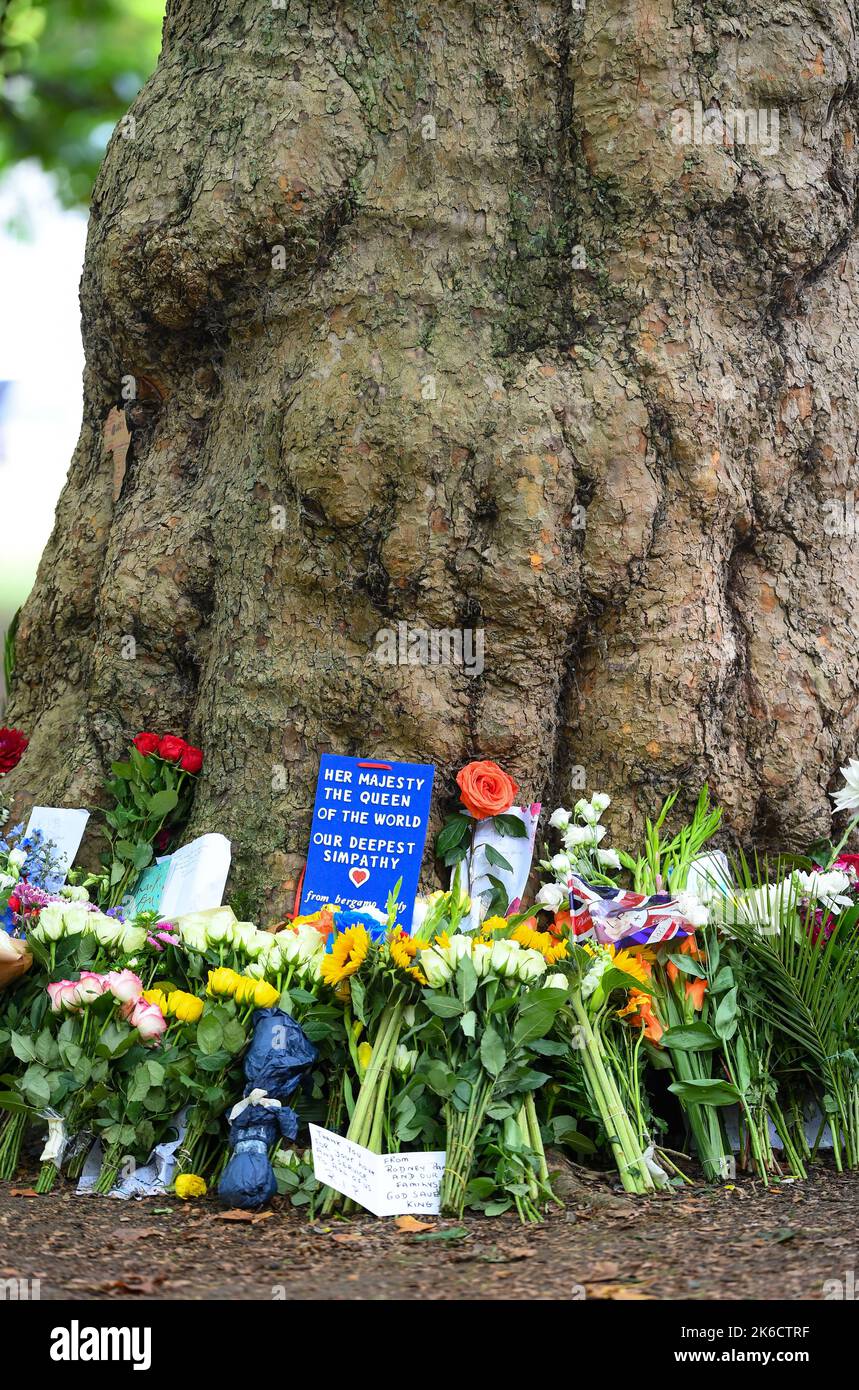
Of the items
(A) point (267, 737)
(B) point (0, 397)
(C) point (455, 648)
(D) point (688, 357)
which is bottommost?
(A) point (267, 737)

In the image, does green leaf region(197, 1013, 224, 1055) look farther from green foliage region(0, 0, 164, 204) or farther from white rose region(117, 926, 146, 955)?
green foliage region(0, 0, 164, 204)

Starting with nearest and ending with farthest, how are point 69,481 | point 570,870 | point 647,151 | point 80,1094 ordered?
point 80,1094, point 570,870, point 647,151, point 69,481

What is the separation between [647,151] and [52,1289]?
342cm

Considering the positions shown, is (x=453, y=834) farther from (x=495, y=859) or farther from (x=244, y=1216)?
(x=244, y=1216)

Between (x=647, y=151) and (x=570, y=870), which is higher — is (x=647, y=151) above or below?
above

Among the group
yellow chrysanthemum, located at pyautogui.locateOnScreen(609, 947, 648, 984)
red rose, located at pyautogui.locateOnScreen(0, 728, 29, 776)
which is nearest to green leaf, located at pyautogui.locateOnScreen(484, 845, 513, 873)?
yellow chrysanthemum, located at pyautogui.locateOnScreen(609, 947, 648, 984)

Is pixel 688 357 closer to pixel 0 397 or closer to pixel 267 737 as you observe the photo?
pixel 267 737

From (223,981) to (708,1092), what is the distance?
1262 mm

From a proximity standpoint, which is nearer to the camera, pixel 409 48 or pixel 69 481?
pixel 409 48

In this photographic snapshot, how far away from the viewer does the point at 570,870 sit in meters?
3.63

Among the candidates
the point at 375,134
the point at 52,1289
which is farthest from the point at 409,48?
the point at 52,1289

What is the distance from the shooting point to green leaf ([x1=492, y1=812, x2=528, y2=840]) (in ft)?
12.6

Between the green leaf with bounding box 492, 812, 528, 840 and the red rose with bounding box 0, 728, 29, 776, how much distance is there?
183cm

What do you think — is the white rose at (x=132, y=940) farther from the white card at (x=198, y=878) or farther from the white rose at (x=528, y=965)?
the white rose at (x=528, y=965)
